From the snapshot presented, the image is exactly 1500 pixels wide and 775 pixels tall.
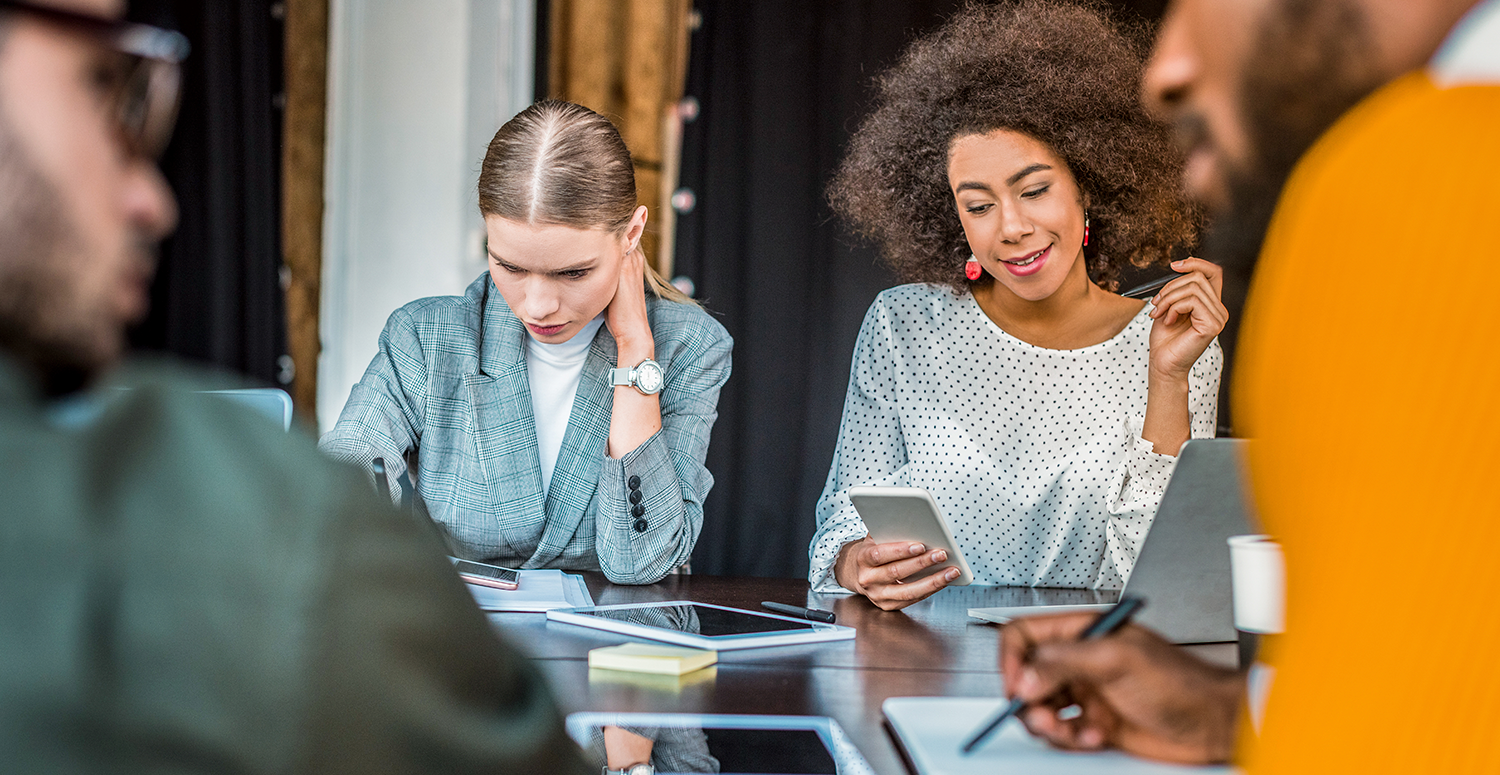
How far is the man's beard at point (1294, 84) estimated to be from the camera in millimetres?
535

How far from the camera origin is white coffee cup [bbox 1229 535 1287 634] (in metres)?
0.95

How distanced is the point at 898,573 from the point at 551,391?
758mm

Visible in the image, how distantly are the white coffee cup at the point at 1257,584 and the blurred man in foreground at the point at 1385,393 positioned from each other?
44 cm

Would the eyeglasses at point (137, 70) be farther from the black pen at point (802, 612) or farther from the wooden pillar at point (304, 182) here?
the wooden pillar at point (304, 182)

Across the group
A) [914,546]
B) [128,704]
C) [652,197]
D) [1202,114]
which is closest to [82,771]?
[128,704]

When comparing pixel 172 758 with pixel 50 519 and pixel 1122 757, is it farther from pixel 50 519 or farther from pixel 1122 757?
pixel 1122 757

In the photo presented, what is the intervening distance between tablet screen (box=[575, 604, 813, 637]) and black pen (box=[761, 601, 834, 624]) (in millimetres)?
49

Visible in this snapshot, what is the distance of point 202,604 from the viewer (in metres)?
0.35

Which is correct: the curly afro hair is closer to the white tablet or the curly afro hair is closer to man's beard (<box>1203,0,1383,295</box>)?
the white tablet

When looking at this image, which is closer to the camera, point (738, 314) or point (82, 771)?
point (82, 771)

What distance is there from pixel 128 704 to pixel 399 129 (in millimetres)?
3090

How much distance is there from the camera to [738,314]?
3361mm

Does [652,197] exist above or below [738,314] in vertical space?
above

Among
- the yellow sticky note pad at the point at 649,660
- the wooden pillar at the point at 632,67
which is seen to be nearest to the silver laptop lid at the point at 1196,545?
the yellow sticky note pad at the point at 649,660
